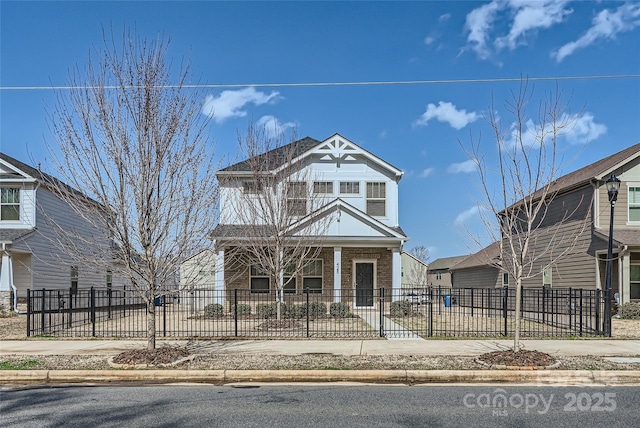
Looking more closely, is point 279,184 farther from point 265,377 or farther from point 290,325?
point 265,377

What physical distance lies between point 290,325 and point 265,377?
6603 mm

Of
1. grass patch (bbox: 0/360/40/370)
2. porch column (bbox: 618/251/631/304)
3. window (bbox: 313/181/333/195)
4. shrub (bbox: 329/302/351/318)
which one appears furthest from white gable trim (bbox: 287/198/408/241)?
grass patch (bbox: 0/360/40/370)

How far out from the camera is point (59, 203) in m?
25.7

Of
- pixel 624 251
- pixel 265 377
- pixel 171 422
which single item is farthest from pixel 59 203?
pixel 624 251

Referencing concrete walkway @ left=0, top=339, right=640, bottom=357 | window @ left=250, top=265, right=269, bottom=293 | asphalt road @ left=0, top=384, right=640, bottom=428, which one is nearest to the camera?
asphalt road @ left=0, top=384, right=640, bottom=428

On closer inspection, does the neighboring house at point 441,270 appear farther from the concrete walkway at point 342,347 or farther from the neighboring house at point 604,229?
the concrete walkway at point 342,347

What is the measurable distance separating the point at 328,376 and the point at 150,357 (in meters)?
3.56

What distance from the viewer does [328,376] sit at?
9.39 m

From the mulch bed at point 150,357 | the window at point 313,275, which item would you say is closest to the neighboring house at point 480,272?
the window at point 313,275

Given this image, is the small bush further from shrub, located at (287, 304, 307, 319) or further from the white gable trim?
shrub, located at (287, 304, 307, 319)

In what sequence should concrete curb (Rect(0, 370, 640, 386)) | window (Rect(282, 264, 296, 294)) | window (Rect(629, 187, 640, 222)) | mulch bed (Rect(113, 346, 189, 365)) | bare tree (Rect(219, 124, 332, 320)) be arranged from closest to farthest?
A: concrete curb (Rect(0, 370, 640, 386)), mulch bed (Rect(113, 346, 189, 365)), bare tree (Rect(219, 124, 332, 320)), window (Rect(629, 187, 640, 222)), window (Rect(282, 264, 296, 294))

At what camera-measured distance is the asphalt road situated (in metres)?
6.54

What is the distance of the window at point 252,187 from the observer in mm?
17828

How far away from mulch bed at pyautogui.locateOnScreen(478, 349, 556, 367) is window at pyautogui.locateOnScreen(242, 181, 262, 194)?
9.76 metres
